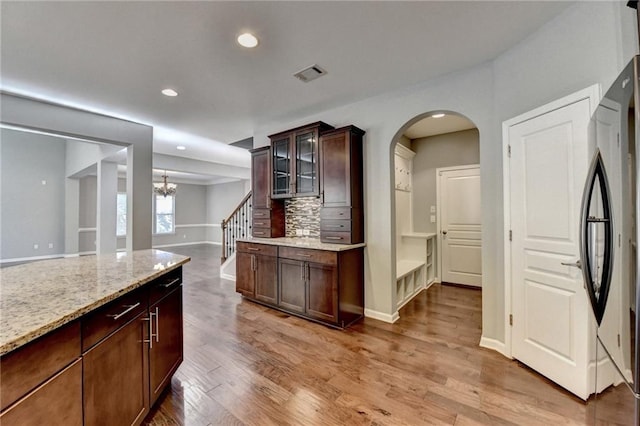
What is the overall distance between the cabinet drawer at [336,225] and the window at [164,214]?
9149mm

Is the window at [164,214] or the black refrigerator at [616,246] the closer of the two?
the black refrigerator at [616,246]

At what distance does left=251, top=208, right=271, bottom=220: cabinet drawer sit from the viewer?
160 inches

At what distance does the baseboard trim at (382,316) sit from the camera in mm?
3215

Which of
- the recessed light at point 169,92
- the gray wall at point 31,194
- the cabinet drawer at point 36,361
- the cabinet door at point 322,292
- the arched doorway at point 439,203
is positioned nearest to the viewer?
the cabinet drawer at point 36,361

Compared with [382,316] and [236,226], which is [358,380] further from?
[236,226]

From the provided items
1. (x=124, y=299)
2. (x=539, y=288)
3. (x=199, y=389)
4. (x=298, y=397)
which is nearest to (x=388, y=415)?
(x=298, y=397)

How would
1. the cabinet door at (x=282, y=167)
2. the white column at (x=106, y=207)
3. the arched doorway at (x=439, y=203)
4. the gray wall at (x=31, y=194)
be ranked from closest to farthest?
the cabinet door at (x=282, y=167)
the arched doorway at (x=439, y=203)
the white column at (x=106, y=207)
the gray wall at (x=31, y=194)

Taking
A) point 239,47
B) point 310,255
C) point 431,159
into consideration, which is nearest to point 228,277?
point 310,255

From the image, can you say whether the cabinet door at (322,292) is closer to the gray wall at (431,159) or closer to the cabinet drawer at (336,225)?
the cabinet drawer at (336,225)

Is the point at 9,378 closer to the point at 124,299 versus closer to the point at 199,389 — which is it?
the point at 124,299

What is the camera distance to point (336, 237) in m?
3.31

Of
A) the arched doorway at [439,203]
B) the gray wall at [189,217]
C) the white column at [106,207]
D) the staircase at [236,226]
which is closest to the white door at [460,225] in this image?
the arched doorway at [439,203]

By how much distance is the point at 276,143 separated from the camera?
3924mm

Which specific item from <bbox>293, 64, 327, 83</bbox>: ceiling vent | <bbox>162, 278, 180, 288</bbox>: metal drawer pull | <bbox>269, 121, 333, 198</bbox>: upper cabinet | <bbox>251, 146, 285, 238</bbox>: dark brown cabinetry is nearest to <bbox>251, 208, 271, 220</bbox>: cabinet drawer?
<bbox>251, 146, 285, 238</bbox>: dark brown cabinetry
